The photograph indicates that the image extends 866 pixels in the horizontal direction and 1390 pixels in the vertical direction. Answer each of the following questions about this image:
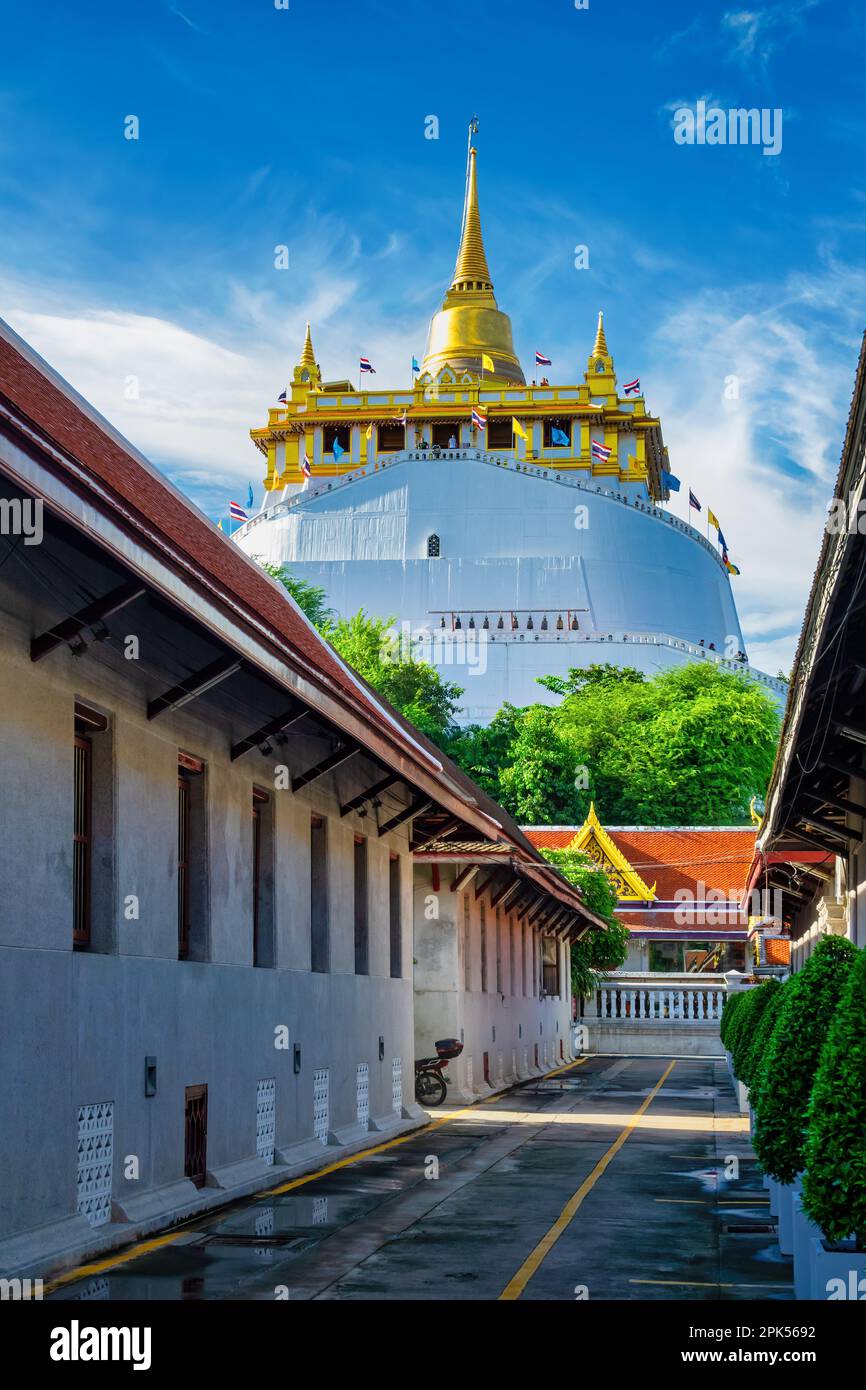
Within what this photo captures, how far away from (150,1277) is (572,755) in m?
67.2

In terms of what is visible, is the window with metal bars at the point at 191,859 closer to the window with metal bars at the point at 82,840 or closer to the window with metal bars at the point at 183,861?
the window with metal bars at the point at 183,861

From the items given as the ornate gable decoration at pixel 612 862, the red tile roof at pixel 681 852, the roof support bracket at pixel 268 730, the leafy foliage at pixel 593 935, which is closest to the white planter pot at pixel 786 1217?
the roof support bracket at pixel 268 730

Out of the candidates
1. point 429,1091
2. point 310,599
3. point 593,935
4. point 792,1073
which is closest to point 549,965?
point 593,935

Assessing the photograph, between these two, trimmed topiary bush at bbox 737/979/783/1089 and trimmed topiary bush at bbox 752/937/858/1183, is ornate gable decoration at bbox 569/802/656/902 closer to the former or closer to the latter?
trimmed topiary bush at bbox 737/979/783/1089

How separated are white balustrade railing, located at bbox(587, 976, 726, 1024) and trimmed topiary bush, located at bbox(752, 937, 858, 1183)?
3613cm

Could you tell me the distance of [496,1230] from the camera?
43.0ft

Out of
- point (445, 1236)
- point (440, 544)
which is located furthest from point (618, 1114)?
point (440, 544)

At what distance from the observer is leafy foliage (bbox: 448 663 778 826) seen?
7619 cm

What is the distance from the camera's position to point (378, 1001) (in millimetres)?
22516

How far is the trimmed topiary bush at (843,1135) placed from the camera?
825 centimetres

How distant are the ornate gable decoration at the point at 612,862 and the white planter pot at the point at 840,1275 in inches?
1780

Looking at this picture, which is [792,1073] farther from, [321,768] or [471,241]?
[471,241]

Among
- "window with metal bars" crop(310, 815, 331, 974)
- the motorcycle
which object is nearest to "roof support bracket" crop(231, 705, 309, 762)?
"window with metal bars" crop(310, 815, 331, 974)

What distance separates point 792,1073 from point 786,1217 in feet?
5.03
